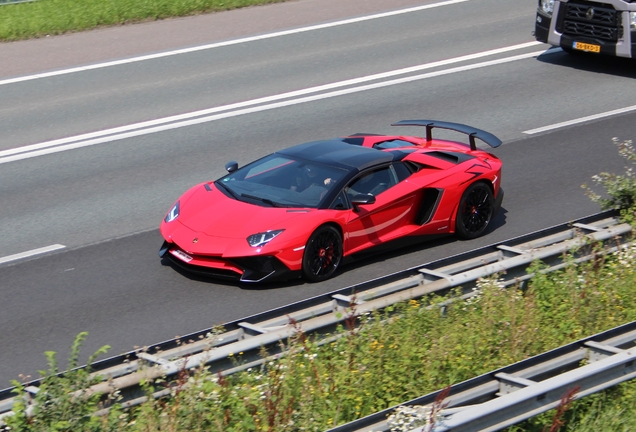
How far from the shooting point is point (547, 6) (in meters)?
18.9

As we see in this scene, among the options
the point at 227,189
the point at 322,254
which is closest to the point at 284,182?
the point at 227,189

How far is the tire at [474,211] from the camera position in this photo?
1095 centimetres

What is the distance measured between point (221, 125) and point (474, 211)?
5867 millimetres

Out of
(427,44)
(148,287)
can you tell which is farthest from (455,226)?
(427,44)

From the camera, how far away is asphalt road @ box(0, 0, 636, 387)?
375 inches

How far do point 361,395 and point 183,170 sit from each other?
301 inches

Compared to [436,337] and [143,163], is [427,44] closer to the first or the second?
[143,163]

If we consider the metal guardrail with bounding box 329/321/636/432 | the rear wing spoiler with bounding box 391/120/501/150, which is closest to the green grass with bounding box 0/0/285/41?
the rear wing spoiler with bounding box 391/120/501/150

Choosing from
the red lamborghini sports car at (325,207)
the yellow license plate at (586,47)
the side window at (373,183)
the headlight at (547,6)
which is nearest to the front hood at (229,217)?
the red lamborghini sports car at (325,207)

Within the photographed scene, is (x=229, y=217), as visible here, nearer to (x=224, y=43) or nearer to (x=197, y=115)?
(x=197, y=115)

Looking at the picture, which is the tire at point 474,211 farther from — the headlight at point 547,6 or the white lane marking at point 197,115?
the headlight at point 547,6

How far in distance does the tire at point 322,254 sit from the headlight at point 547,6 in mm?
10830

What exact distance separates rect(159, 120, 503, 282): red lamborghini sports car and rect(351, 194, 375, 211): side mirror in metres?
0.01

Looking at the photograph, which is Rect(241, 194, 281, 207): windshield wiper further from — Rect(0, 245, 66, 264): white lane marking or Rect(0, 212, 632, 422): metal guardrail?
Rect(0, 245, 66, 264): white lane marking
